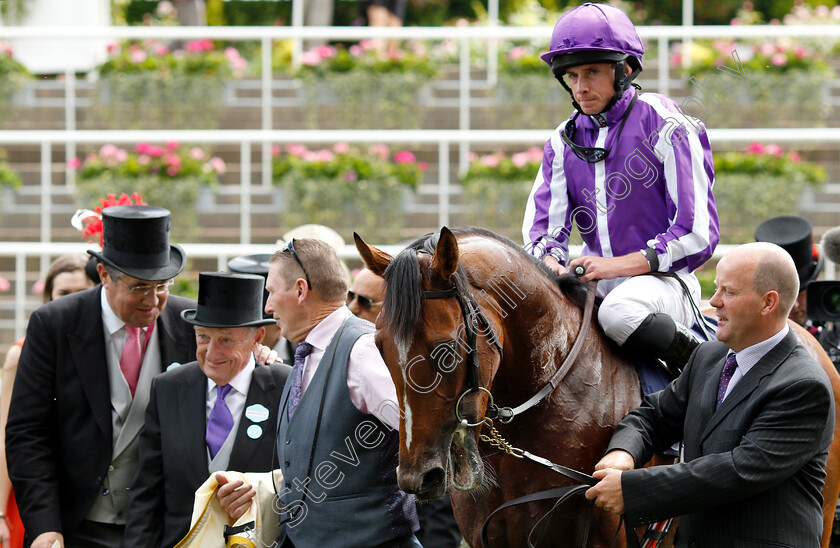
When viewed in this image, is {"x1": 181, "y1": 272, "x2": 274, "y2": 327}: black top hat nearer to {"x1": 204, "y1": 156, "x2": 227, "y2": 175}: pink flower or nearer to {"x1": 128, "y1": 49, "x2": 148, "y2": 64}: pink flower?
{"x1": 204, "y1": 156, "x2": 227, "y2": 175}: pink flower

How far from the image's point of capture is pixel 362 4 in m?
13.2

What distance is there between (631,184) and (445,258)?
110 centimetres

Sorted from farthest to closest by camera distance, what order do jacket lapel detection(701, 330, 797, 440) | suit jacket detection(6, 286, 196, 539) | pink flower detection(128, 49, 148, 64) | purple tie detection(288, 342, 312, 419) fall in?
pink flower detection(128, 49, 148, 64), suit jacket detection(6, 286, 196, 539), purple tie detection(288, 342, 312, 419), jacket lapel detection(701, 330, 797, 440)

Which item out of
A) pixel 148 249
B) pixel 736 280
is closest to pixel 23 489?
pixel 148 249

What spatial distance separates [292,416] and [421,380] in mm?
936

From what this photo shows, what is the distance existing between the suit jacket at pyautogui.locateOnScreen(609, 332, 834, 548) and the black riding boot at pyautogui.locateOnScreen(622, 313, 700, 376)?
0.34 metres

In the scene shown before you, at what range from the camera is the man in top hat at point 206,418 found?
3.92m

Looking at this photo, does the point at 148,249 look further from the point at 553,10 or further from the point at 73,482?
the point at 553,10

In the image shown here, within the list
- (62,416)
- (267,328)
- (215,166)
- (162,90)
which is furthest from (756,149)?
(62,416)

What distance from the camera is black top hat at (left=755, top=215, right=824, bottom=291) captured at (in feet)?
16.5

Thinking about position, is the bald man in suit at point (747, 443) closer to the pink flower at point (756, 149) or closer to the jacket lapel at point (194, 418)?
the jacket lapel at point (194, 418)

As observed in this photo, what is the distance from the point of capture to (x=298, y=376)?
12.2 ft

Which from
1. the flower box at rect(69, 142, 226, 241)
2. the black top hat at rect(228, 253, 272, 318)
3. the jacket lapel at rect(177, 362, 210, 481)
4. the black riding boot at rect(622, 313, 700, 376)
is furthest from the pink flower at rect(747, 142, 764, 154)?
the jacket lapel at rect(177, 362, 210, 481)

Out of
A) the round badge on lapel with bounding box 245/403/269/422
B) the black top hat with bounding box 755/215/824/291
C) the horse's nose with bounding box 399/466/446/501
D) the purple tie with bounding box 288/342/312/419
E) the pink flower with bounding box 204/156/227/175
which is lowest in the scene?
the round badge on lapel with bounding box 245/403/269/422
